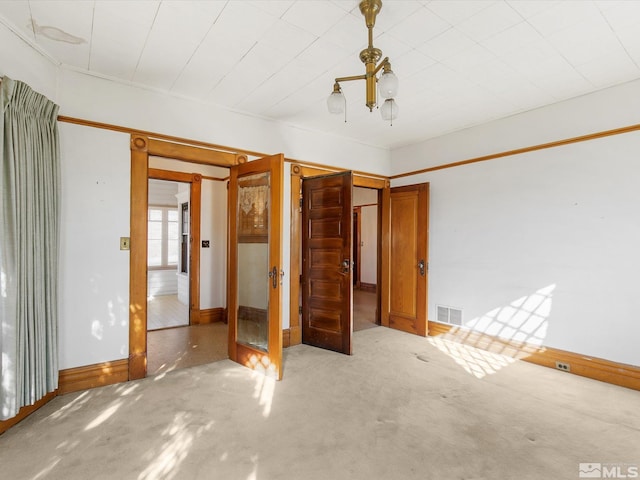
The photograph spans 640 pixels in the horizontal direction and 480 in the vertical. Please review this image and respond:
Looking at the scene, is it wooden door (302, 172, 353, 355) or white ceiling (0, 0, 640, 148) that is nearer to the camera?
white ceiling (0, 0, 640, 148)

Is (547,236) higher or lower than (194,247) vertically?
higher

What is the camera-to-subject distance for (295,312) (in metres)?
4.26

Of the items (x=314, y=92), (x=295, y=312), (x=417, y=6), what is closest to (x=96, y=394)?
(x=295, y=312)

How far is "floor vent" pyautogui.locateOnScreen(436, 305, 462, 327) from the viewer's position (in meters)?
4.38

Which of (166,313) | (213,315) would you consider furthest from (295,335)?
(166,313)

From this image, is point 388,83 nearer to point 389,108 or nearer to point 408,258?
point 389,108

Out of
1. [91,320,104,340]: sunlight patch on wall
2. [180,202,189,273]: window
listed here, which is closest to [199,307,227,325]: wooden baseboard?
[180,202,189,273]: window

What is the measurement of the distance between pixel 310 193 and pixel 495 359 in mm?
2993

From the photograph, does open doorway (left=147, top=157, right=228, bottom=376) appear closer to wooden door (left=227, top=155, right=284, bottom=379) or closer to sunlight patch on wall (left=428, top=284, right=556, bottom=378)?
wooden door (left=227, top=155, right=284, bottom=379)

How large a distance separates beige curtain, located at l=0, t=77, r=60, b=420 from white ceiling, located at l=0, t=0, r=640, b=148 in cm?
66

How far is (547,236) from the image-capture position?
356 centimetres

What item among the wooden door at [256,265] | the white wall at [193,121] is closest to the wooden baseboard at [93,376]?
the wooden door at [256,265]

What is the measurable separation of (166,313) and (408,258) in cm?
441

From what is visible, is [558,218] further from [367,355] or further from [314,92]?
[314,92]
